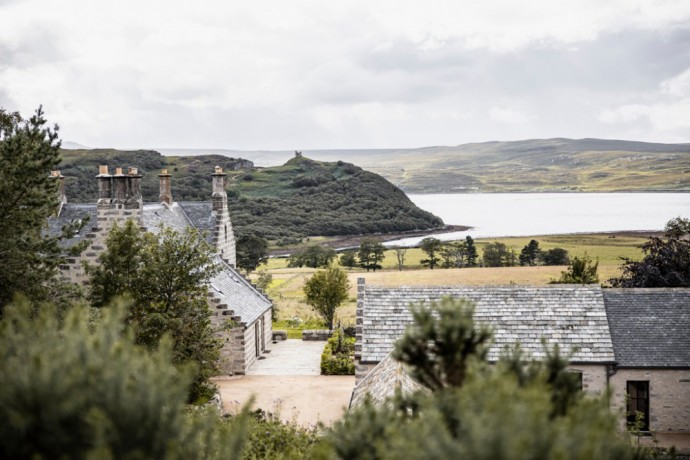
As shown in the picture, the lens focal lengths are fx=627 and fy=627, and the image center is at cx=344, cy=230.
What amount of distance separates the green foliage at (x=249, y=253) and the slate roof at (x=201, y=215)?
1072 inches

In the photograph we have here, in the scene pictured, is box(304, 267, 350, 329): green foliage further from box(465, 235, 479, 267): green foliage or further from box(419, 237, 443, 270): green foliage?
box(465, 235, 479, 267): green foliage

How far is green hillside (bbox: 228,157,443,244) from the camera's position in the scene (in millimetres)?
116125

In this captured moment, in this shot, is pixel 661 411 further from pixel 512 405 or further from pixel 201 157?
pixel 201 157

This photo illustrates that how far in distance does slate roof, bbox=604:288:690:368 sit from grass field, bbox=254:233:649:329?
19.9 meters

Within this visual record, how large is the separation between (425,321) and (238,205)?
372 feet

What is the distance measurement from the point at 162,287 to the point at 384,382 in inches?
347

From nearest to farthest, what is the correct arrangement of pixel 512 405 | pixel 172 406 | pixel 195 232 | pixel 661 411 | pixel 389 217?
1. pixel 512 405
2. pixel 172 406
3. pixel 661 411
4. pixel 195 232
5. pixel 389 217

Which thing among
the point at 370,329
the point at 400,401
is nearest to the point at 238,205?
the point at 370,329

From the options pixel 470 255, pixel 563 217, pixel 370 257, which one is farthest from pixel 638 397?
pixel 563 217

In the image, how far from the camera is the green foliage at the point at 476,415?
5.11 meters

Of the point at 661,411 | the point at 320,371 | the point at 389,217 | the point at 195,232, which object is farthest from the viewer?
the point at 389,217

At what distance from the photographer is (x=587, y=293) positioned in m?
21.7

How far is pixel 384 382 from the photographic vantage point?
1596 cm

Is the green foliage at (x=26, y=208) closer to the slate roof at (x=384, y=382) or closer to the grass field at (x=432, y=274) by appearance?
the slate roof at (x=384, y=382)
